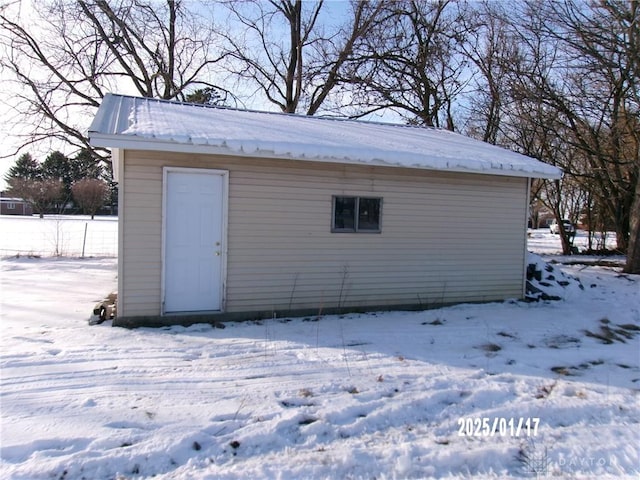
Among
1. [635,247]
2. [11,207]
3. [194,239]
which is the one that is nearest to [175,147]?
[194,239]

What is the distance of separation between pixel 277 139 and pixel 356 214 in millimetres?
1748

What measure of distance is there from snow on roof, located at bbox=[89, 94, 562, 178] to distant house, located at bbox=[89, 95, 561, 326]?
25 mm

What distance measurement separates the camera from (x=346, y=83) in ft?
57.9

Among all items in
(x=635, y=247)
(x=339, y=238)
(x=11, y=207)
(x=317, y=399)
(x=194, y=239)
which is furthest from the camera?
(x=11, y=207)

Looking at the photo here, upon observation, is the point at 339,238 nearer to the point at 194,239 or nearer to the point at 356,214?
the point at 356,214

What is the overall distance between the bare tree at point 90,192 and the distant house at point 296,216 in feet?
144

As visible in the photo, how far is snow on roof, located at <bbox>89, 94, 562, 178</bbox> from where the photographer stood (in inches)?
213

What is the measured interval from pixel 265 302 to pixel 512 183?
200 inches

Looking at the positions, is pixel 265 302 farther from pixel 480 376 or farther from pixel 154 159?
pixel 480 376

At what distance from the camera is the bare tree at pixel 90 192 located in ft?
152

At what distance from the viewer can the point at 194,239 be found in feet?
19.7

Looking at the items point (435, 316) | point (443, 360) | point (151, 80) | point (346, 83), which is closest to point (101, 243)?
point (151, 80)
